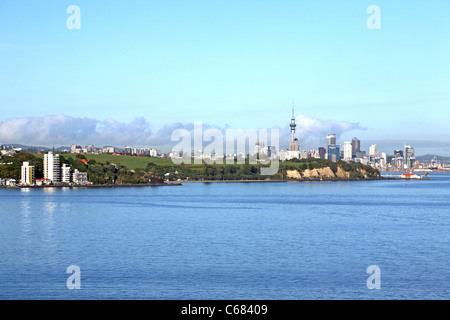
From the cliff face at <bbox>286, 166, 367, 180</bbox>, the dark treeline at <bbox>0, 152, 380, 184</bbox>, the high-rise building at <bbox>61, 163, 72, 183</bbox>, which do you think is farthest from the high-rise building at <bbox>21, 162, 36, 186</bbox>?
the cliff face at <bbox>286, 166, 367, 180</bbox>

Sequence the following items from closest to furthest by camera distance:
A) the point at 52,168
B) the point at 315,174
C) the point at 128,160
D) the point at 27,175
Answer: the point at 27,175, the point at 52,168, the point at 128,160, the point at 315,174

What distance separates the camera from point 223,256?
1738 centimetres

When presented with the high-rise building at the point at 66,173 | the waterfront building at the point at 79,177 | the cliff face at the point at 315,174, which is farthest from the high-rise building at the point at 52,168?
the cliff face at the point at 315,174

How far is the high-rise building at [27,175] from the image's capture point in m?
73.4

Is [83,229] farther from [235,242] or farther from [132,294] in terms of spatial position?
[132,294]

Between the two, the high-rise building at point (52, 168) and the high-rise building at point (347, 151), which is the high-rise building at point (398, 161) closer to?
the high-rise building at point (347, 151)

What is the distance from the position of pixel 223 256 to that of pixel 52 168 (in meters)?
62.6

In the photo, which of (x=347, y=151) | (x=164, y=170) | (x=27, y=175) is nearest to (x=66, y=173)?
(x=27, y=175)

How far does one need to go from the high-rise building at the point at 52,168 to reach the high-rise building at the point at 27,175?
206 cm

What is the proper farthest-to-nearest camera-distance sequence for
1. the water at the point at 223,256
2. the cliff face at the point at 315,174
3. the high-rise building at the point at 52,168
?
the cliff face at the point at 315,174 < the high-rise building at the point at 52,168 < the water at the point at 223,256

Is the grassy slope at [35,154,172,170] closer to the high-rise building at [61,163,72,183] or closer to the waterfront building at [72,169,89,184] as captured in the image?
the high-rise building at [61,163,72,183]

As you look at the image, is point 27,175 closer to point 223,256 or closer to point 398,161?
point 223,256

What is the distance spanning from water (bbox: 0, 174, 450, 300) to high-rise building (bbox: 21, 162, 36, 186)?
1736 inches

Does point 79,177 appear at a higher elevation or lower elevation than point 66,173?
lower
